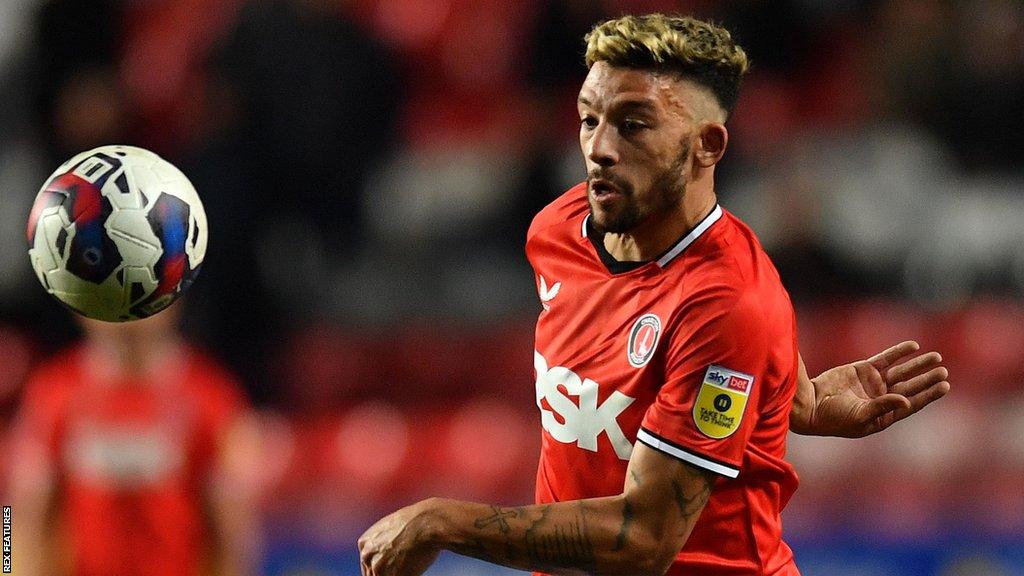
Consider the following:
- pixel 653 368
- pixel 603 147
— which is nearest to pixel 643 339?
pixel 653 368

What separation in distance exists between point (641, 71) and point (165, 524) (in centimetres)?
313

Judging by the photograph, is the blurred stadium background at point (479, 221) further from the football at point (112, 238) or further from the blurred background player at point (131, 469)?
the football at point (112, 238)

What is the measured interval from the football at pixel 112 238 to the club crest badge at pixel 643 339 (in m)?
1.15

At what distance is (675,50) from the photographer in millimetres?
3363

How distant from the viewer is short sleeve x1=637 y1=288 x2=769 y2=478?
324 centimetres

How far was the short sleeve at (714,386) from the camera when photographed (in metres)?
3.24

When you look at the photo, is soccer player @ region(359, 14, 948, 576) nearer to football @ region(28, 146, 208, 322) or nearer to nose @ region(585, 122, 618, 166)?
nose @ region(585, 122, 618, 166)

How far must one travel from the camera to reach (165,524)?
18.8ft

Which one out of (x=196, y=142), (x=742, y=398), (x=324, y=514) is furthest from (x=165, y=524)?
(x=742, y=398)

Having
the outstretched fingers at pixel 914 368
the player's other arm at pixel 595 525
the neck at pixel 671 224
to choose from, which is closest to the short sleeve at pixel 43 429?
the player's other arm at pixel 595 525

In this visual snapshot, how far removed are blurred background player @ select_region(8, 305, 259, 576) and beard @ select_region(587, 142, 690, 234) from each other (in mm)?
2804

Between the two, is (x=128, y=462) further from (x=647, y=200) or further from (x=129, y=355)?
(x=647, y=200)

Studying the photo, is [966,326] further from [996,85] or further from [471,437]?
[471,437]

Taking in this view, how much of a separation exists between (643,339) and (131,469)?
298 cm
